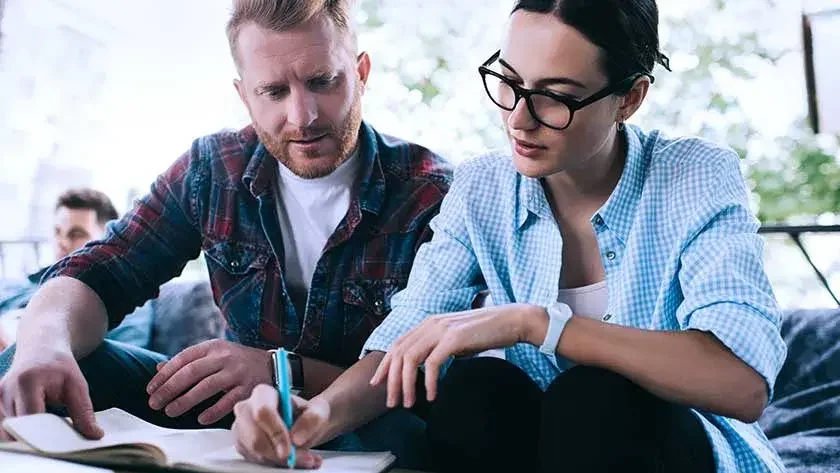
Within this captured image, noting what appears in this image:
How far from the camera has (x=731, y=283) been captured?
778 millimetres

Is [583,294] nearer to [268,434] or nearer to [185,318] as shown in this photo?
[268,434]

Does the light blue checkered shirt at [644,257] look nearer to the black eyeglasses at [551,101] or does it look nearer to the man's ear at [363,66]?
the black eyeglasses at [551,101]

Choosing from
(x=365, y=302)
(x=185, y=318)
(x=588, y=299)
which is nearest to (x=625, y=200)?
(x=588, y=299)

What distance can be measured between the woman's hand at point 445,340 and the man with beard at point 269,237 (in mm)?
321

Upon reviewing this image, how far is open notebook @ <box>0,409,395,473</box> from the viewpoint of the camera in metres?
0.71

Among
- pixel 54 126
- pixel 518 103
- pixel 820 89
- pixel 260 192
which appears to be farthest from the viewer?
pixel 54 126

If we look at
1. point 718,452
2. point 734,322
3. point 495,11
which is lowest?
point 718,452

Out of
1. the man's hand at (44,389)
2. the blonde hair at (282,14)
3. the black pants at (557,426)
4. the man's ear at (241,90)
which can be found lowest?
the black pants at (557,426)

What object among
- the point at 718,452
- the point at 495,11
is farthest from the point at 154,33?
the point at 718,452

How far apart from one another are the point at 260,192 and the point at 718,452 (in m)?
0.66

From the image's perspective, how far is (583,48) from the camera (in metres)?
0.85

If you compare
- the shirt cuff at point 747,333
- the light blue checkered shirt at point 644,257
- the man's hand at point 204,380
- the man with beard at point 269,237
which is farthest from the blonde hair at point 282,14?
the shirt cuff at point 747,333

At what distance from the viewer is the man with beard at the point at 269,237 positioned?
3.45 feet

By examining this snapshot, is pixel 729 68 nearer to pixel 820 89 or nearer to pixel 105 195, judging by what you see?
pixel 820 89
